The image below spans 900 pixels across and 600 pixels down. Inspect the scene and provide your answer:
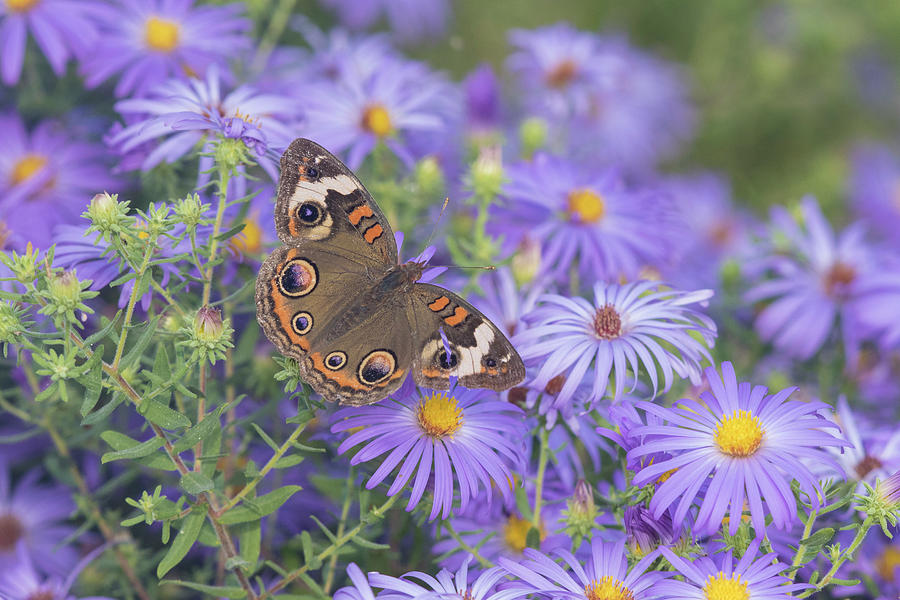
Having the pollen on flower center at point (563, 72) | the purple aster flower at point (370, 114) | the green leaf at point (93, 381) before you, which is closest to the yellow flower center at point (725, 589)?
the green leaf at point (93, 381)

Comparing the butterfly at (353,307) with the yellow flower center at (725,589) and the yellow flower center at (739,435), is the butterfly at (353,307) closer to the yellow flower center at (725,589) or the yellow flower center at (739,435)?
the yellow flower center at (739,435)

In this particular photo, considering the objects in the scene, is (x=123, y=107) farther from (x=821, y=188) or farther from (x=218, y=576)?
(x=821, y=188)

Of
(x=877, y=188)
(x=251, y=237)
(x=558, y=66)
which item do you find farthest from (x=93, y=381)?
(x=877, y=188)

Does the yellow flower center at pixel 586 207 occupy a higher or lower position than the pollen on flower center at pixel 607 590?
higher

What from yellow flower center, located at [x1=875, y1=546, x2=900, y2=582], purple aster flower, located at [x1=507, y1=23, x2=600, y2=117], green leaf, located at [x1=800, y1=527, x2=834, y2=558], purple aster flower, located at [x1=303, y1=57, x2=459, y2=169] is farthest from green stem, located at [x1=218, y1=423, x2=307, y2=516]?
purple aster flower, located at [x1=507, y1=23, x2=600, y2=117]

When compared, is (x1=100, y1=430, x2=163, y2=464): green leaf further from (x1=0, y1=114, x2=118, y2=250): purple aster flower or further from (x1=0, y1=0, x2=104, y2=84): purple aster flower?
(x1=0, y1=0, x2=104, y2=84): purple aster flower

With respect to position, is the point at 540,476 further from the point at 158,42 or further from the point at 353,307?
the point at 158,42
